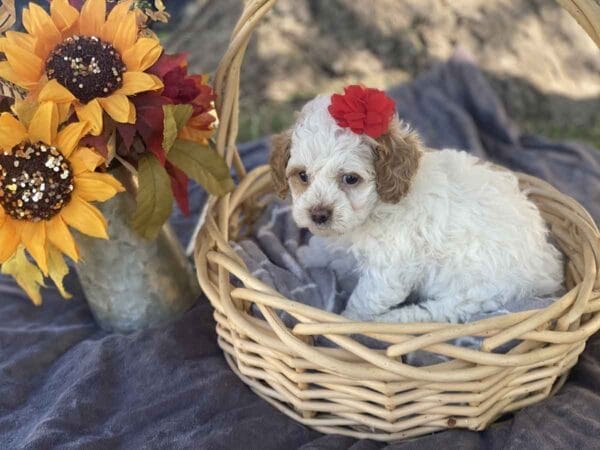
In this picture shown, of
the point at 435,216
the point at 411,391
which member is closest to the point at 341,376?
the point at 411,391

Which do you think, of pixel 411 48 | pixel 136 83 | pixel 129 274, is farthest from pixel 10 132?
pixel 411 48

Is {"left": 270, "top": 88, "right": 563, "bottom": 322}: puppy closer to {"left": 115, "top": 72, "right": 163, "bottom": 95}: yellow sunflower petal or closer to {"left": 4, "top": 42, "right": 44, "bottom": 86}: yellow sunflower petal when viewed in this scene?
{"left": 115, "top": 72, "right": 163, "bottom": 95}: yellow sunflower petal

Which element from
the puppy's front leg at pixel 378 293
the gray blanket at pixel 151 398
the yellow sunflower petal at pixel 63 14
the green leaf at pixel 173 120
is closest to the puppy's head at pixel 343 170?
the puppy's front leg at pixel 378 293

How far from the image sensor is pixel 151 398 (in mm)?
1944

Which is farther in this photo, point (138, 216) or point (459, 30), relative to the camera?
point (459, 30)

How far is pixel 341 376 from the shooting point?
1.67m

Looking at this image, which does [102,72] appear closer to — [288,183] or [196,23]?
[288,183]

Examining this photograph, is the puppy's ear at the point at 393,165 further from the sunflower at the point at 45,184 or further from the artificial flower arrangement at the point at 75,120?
the sunflower at the point at 45,184

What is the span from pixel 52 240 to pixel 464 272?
108 cm

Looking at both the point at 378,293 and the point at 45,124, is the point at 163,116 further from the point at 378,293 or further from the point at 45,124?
the point at 378,293

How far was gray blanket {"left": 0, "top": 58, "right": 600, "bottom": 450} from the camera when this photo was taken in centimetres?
176

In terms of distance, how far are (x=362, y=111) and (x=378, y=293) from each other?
1.70 ft

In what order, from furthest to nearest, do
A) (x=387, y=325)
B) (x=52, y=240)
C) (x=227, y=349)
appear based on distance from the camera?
(x=227, y=349) → (x=52, y=240) → (x=387, y=325)

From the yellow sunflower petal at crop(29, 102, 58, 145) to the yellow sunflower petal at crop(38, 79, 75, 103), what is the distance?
16 mm
